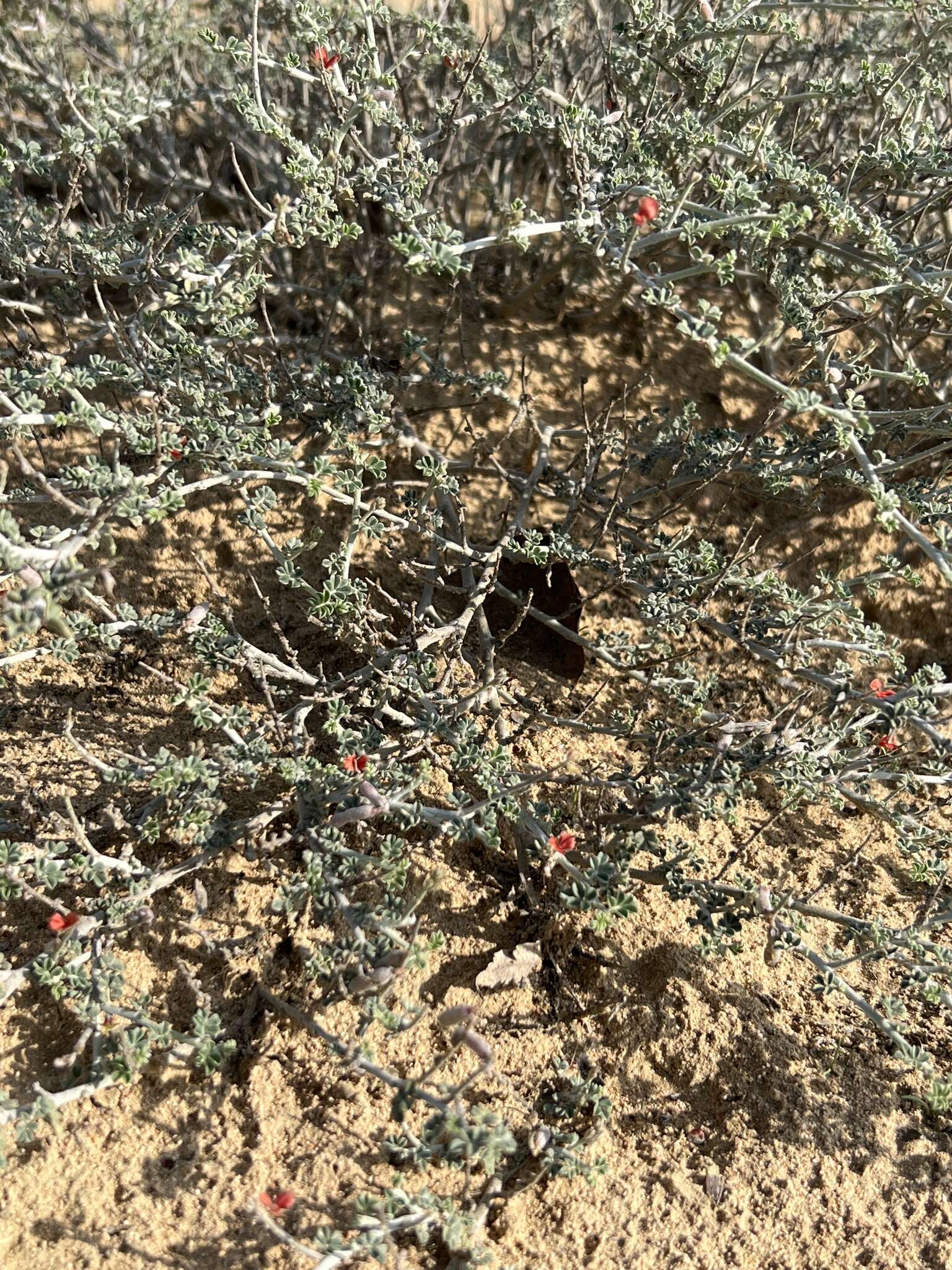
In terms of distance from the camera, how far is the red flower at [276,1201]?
69.2 inches

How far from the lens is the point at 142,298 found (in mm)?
2506

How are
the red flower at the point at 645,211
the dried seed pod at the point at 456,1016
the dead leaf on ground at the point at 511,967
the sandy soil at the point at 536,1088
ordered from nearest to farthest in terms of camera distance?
the dried seed pod at the point at 456,1016
the sandy soil at the point at 536,1088
the red flower at the point at 645,211
the dead leaf on ground at the point at 511,967

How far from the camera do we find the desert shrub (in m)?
1.98

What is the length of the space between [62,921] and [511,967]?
35.7 inches

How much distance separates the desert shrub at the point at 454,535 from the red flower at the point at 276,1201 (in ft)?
0.24

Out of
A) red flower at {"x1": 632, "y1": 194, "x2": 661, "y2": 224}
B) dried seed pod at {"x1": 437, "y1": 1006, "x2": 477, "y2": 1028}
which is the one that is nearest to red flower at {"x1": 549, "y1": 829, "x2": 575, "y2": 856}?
dried seed pod at {"x1": 437, "y1": 1006, "x2": 477, "y2": 1028}

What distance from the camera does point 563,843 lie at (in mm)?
2068

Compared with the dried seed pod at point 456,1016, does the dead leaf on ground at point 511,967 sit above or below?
below

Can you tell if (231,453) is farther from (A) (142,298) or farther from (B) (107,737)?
(B) (107,737)

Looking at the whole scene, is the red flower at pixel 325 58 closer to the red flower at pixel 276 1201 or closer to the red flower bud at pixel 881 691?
the red flower bud at pixel 881 691

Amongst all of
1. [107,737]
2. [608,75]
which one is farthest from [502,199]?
[107,737]

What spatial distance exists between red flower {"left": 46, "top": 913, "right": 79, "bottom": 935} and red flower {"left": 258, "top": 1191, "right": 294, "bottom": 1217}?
61 centimetres

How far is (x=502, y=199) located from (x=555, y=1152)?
2.93 m

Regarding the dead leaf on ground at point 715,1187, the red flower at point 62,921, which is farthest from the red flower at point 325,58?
the dead leaf on ground at point 715,1187
